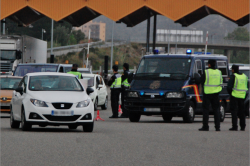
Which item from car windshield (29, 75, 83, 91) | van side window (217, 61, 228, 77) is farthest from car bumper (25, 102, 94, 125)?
van side window (217, 61, 228, 77)

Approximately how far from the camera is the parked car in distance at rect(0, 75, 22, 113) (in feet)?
68.4

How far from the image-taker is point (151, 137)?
44.1 ft

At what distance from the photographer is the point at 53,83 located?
1529 centimetres

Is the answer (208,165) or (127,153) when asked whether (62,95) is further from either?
(208,165)

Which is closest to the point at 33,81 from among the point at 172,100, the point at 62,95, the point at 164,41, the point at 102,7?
the point at 62,95

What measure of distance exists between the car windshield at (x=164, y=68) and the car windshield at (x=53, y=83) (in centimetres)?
388

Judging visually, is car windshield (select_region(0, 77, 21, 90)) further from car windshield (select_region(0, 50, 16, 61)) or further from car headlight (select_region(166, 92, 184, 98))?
car windshield (select_region(0, 50, 16, 61))

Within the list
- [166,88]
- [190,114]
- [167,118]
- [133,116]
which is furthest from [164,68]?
[167,118]

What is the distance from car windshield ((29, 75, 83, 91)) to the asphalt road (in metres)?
1.32

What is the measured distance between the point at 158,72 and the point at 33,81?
503 centimetres

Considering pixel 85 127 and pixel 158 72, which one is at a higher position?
pixel 158 72

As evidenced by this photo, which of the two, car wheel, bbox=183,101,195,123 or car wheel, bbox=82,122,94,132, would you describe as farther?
car wheel, bbox=183,101,195,123

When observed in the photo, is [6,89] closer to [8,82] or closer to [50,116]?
[8,82]

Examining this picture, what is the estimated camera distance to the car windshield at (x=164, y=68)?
18.8m
